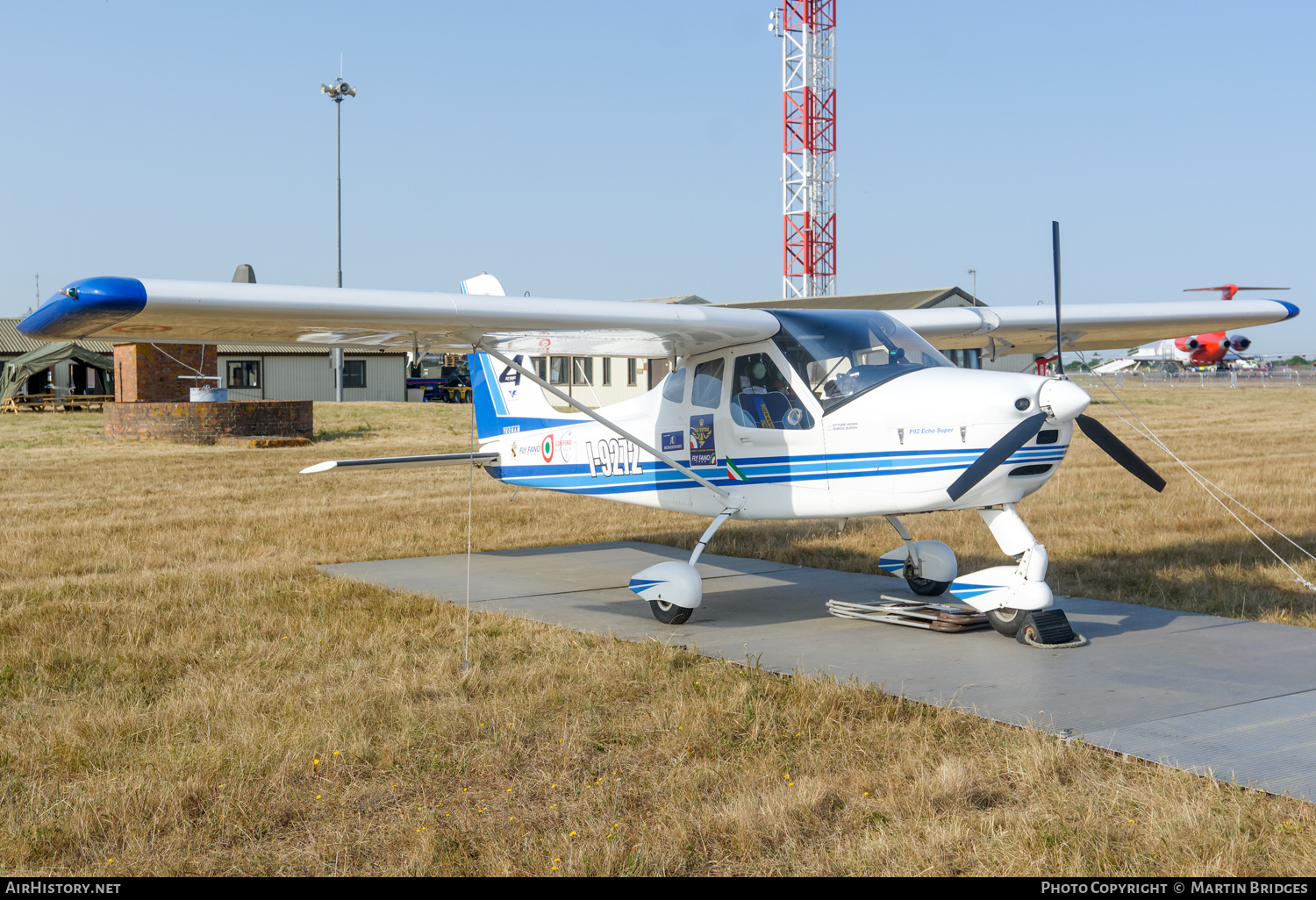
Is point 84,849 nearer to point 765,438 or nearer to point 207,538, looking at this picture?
point 765,438

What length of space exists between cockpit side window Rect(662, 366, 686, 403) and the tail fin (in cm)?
160

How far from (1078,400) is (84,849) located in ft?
18.2

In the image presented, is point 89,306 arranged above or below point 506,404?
above

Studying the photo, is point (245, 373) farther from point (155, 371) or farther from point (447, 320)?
point (447, 320)

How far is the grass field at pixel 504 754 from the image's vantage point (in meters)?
3.71

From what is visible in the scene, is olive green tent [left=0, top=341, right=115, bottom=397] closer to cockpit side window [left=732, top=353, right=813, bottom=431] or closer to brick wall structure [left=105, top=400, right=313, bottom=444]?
brick wall structure [left=105, top=400, right=313, bottom=444]

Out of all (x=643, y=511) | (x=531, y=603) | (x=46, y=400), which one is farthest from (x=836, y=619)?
(x=46, y=400)

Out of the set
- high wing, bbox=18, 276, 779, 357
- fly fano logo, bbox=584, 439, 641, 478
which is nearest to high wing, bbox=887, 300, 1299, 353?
high wing, bbox=18, 276, 779, 357

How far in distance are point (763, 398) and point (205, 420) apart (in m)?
20.4

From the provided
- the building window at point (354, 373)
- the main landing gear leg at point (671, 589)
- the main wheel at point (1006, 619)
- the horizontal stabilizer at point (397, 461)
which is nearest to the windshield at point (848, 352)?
the main landing gear leg at point (671, 589)

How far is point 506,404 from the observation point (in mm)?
10898

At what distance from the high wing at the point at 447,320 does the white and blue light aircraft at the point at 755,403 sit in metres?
0.02

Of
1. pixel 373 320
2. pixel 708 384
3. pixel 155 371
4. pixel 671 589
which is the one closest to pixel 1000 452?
pixel 671 589

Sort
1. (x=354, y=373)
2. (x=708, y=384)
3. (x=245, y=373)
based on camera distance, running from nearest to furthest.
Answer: (x=708, y=384) < (x=245, y=373) < (x=354, y=373)
